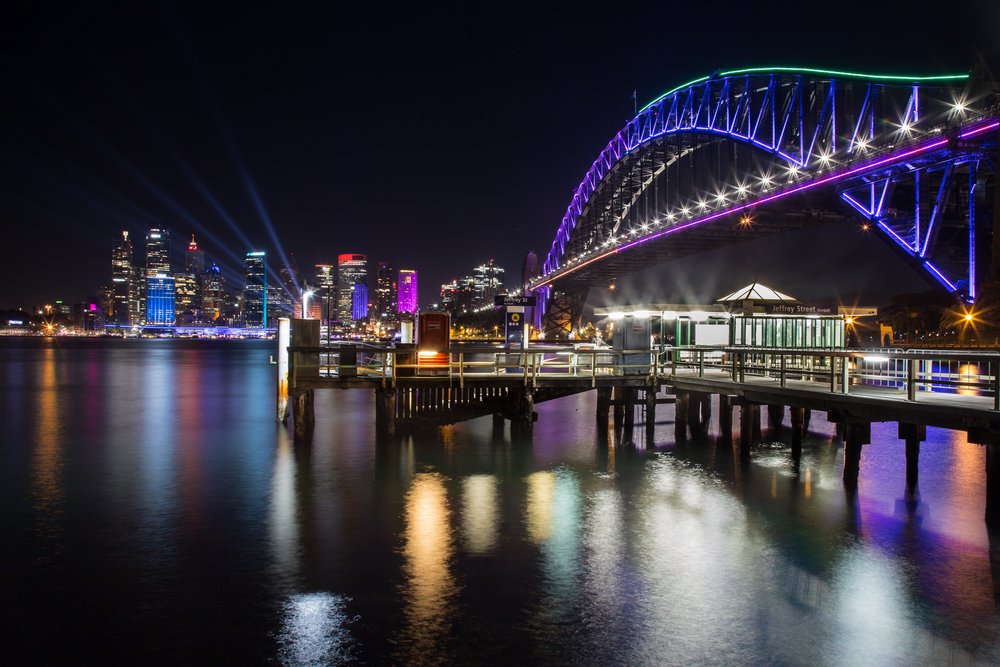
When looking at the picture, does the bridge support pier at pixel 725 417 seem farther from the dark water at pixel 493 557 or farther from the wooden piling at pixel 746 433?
the wooden piling at pixel 746 433

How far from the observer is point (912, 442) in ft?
54.9

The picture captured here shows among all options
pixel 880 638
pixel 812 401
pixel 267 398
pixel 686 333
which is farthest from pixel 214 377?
pixel 880 638

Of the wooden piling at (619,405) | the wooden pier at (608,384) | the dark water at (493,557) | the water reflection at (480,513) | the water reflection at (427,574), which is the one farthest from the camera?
the wooden piling at (619,405)

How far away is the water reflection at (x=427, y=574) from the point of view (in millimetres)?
9961

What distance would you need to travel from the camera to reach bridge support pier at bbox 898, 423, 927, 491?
53.4 ft

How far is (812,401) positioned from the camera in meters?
17.2

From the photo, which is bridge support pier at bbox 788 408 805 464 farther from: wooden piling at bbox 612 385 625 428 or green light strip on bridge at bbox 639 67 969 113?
green light strip on bridge at bbox 639 67 969 113

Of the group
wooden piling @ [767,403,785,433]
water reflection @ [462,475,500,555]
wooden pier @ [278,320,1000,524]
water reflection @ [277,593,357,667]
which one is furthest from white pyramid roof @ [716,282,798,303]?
water reflection @ [277,593,357,667]

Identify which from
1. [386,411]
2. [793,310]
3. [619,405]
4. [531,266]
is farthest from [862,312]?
[531,266]

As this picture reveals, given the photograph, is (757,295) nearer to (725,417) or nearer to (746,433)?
(725,417)

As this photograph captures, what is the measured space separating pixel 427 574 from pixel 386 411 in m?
12.2

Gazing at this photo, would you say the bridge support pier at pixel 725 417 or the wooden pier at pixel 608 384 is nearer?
the wooden pier at pixel 608 384

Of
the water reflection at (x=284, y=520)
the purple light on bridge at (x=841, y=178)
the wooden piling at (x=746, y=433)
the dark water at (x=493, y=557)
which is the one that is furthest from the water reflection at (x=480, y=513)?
the purple light on bridge at (x=841, y=178)

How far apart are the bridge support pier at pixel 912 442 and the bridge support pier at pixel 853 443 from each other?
713 millimetres
